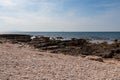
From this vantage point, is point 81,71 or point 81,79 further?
point 81,71

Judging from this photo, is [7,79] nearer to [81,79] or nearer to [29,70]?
[29,70]

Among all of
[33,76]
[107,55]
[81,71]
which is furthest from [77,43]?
[33,76]

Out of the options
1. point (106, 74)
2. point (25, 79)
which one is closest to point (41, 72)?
point (25, 79)

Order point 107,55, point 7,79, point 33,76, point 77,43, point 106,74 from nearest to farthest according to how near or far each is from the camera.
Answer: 1. point 7,79
2. point 33,76
3. point 106,74
4. point 107,55
5. point 77,43

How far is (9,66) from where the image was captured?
13539 mm

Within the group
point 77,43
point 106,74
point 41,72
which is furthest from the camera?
point 77,43

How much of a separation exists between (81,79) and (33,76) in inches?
88.0

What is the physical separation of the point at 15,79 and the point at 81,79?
3.07 m

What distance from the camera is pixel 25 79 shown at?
11102 millimetres

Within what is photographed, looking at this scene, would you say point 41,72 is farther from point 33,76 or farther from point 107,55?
point 107,55

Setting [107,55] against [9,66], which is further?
[107,55]

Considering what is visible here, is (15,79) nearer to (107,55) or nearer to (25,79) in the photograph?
(25,79)

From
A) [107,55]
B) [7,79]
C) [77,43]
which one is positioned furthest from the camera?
[77,43]

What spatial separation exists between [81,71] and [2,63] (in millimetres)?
4352
